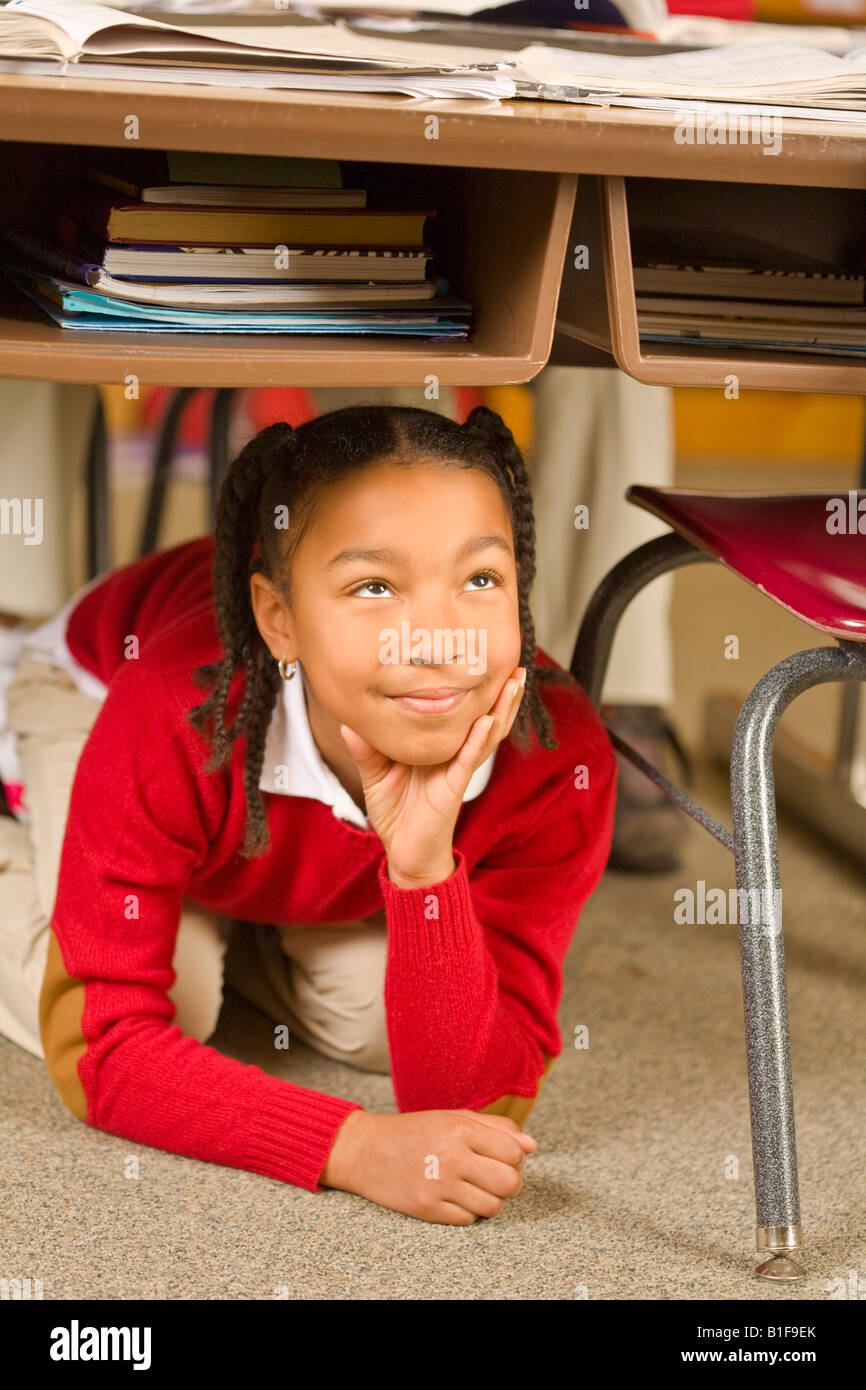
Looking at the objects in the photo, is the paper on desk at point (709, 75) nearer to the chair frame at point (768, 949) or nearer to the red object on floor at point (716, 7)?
the chair frame at point (768, 949)

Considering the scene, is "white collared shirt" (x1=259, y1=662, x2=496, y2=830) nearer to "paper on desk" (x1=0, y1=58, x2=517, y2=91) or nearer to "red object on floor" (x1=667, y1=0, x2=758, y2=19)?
"paper on desk" (x1=0, y1=58, x2=517, y2=91)

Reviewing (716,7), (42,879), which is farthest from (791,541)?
(716,7)

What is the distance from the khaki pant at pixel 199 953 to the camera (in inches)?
44.3

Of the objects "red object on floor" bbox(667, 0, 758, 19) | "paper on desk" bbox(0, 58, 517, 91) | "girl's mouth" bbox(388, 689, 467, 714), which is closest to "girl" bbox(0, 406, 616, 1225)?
"girl's mouth" bbox(388, 689, 467, 714)

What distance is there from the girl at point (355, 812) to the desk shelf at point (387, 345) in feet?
0.30

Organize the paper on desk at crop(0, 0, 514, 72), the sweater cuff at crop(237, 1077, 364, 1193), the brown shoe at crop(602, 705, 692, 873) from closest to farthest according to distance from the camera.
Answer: the paper on desk at crop(0, 0, 514, 72), the sweater cuff at crop(237, 1077, 364, 1193), the brown shoe at crop(602, 705, 692, 873)

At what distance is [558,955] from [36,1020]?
437mm

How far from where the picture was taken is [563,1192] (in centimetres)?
97

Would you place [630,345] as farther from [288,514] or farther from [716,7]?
[716,7]

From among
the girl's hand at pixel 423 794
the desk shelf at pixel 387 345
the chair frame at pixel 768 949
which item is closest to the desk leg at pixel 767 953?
the chair frame at pixel 768 949

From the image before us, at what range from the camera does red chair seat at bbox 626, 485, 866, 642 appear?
85 cm

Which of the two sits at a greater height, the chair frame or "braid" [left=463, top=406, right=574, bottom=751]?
"braid" [left=463, top=406, right=574, bottom=751]
